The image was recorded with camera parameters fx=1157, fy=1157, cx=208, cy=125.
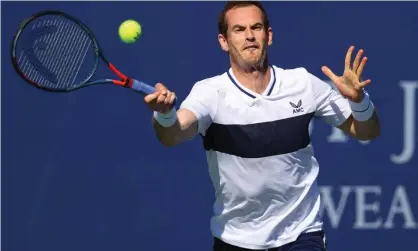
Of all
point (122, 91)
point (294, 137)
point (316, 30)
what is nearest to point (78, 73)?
point (294, 137)

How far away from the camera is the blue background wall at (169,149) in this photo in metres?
6.79

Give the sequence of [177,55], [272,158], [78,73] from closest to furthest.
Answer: [272,158] → [78,73] → [177,55]

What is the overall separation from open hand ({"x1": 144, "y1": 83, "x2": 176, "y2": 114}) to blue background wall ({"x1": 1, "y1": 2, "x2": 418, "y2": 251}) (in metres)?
2.28

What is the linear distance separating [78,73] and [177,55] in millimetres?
1554

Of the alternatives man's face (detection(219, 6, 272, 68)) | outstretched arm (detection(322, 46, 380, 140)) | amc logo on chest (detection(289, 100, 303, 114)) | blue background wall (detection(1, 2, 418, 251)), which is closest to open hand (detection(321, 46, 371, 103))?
outstretched arm (detection(322, 46, 380, 140))

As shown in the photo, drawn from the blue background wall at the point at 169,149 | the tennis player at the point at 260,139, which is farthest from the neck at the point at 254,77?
the blue background wall at the point at 169,149

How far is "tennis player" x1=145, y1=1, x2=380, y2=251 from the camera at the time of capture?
4.91 metres

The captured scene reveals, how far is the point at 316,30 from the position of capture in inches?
269

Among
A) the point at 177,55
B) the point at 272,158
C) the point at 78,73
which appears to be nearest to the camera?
the point at 272,158

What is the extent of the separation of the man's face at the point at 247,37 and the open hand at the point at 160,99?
61cm

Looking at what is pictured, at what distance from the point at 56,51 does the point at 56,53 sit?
2cm

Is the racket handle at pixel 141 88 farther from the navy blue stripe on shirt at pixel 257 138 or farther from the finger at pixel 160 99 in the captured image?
the navy blue stripe on shirt at pixel 257 138

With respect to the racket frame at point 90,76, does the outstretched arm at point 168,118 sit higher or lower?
lower

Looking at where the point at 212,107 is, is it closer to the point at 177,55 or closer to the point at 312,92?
the point at 312,92
